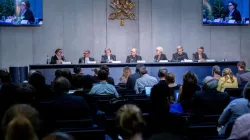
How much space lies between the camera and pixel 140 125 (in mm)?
3023

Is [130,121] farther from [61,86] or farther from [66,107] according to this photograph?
[61,86]

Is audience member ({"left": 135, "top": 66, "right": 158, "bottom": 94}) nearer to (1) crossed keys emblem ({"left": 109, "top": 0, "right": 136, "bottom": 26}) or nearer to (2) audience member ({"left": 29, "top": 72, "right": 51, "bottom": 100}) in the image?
(2) audience member ({"left": 29, "top": 72, "right": 51, "bottom": 100})

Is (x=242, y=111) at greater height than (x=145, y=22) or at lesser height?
lesser

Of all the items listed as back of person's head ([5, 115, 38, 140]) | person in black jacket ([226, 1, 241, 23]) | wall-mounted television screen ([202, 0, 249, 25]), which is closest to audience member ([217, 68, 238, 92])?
back of person's head ([5, 115, 38, 140])

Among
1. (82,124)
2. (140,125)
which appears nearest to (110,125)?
(82,124)

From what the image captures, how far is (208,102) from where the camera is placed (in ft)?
20.1

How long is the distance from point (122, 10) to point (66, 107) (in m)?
10.3

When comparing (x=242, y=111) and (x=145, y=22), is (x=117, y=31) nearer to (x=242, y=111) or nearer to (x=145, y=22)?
(x=145, y=22)

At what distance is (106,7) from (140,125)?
41.9ft

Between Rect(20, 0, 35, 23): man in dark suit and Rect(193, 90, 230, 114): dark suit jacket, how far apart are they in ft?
31.9

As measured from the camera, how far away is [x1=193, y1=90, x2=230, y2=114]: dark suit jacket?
6.14 metres

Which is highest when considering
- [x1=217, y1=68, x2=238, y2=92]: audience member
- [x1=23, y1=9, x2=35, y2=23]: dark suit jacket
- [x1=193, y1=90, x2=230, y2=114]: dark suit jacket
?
[x1=23, y1=9, x2=35, y2=23]: dark suit jacket

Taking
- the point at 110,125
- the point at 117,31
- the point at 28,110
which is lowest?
the point at 110,125

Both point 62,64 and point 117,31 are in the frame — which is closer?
point 62,64
